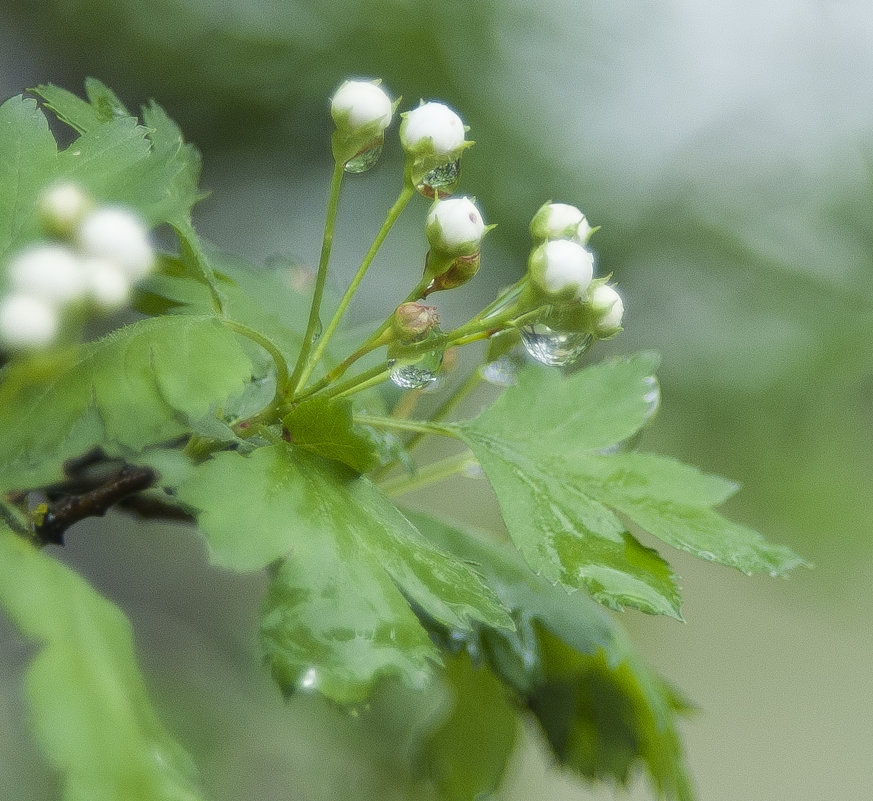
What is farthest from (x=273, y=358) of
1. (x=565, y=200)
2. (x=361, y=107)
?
(x=565, y=200)

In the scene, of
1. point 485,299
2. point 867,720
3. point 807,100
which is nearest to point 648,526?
point 485,299

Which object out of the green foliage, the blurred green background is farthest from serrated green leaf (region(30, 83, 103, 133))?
the blurred green background

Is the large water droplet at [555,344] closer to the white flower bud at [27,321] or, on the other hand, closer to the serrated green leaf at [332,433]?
the serrated green leaf at [332,433]

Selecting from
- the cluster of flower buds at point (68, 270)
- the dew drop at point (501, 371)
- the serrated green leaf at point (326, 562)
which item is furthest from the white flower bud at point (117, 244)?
the dew drop at point (501, 371)

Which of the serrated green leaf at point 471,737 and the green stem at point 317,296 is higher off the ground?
the green stem at point 317,296

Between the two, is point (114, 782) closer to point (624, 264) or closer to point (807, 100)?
point (624, 264)

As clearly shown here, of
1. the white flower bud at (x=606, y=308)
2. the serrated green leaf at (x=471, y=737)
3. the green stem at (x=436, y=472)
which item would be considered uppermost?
the white flower bud at (x=606, y=308)
